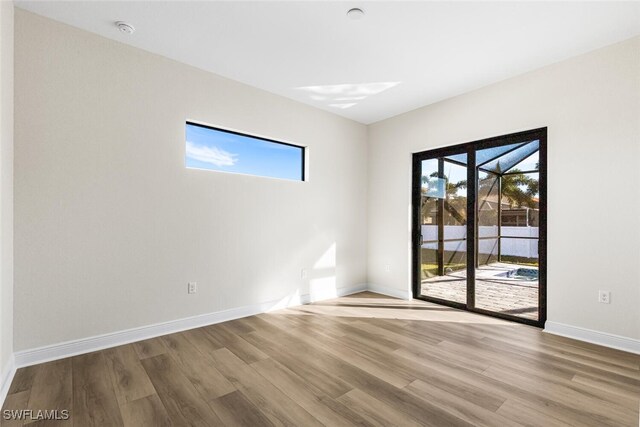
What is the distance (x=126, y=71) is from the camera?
9.07 feet

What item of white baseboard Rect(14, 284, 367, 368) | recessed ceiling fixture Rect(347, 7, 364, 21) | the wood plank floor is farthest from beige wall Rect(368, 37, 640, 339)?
white baseboard Rect(14, 284, 367, 368)

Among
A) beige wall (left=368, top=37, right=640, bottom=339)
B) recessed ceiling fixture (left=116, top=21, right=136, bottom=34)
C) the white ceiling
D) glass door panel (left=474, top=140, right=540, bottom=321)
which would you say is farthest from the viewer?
glass door panel (left=474, top=140, right=540, bottom=321)

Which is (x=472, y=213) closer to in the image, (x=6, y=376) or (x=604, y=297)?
(x=604, y=297)

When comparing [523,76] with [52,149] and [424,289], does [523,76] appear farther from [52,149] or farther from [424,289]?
[52,149]

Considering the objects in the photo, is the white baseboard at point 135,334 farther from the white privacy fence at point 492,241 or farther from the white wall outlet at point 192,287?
the white privacy fence at point 492,241

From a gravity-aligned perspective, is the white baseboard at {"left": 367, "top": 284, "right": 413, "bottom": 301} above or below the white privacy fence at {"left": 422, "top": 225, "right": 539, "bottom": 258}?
below

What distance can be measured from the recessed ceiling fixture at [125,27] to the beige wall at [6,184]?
66 cm

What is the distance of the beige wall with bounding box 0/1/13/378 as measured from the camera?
191cm

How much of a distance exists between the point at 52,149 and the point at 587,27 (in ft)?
14.9

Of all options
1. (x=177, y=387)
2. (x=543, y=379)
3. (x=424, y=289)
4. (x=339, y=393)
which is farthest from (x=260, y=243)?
(x=543, y=379)

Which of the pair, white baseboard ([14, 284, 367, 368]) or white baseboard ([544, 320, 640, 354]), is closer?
white baseboard ([14, 284, 367, 368])

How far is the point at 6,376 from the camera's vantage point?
6.58 ft

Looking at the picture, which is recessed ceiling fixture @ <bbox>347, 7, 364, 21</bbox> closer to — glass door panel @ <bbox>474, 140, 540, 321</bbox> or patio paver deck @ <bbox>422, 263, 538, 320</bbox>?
glass door panel @ <bbox>474, 140, 540, 321</bbox>

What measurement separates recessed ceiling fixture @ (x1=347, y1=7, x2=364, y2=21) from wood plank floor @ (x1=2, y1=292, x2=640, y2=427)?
9.09 feet
